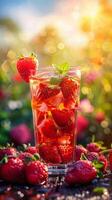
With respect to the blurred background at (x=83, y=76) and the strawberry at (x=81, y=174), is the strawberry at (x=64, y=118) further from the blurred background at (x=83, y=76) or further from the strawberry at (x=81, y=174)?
the blurred background at (x=83, y=76)

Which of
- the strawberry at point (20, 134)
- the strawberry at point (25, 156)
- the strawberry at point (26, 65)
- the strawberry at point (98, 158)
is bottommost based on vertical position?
the strawberry at point (98, 158)

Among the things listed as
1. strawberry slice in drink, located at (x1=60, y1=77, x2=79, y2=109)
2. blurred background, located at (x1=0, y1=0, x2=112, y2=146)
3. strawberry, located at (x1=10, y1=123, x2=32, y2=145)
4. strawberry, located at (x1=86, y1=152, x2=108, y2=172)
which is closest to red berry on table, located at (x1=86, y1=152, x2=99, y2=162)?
strawberry, located at (x1=86, y1=152, x2=108, y2=172)

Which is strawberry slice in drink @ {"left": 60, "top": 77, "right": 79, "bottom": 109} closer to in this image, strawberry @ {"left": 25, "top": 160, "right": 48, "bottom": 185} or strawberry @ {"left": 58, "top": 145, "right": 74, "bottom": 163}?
strawberry @ {"left": 58, "top": 145, "right": 74, "bottom": 163}

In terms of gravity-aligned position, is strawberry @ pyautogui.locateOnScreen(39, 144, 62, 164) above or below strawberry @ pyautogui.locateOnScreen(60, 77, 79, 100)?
below

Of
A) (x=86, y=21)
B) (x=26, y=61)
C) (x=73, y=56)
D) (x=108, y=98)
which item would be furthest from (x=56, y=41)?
(x=26, y=61)

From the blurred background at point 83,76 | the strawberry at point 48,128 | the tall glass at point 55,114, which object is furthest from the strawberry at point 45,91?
the blurred background at point 83,76

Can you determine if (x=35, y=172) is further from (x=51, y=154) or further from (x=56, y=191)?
(x=51, y=154)

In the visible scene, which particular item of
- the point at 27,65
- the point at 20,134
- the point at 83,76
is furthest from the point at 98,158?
the point at 83,76

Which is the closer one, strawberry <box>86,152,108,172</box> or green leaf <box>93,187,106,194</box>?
green leaf <box>93,187,106,194</box>

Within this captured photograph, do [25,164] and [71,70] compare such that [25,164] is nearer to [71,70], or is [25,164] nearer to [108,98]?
[71,70]
